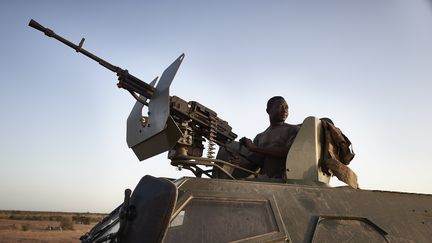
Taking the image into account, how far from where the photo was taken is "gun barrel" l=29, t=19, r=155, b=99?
16.1ft

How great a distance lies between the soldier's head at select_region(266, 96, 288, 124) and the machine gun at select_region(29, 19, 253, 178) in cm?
62

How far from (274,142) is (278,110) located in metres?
0.49

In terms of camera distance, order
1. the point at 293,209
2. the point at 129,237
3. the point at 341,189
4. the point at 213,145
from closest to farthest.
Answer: the point at 129,237 < the point at 293,209 < the point at 341,189 < the point at 213,145

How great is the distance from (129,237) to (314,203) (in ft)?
5.40

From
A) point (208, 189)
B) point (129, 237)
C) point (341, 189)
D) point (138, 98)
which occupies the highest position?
point (138, 98)

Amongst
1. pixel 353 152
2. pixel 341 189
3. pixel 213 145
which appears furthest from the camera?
pixel 213 145

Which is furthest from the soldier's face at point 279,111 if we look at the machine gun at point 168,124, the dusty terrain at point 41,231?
the dusty terrain at point 41,231

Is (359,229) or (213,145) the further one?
(213,145)

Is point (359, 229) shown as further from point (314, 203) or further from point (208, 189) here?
point (208, 189)

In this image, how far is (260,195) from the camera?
2.81 meters

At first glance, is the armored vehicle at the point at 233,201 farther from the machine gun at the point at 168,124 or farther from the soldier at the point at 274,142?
the soldier at the point at 274,142

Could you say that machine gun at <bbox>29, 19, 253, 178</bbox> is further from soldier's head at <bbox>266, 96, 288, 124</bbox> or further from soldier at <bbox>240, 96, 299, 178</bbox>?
soldier's head at <bbox>266, 96, 288, 124</bbox>

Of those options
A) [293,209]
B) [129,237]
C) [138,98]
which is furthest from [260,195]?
[138,98]

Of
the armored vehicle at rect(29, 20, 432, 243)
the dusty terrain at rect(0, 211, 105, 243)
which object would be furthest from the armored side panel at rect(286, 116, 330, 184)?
the dusty terrain at rect(0, 211, 105, 243)
